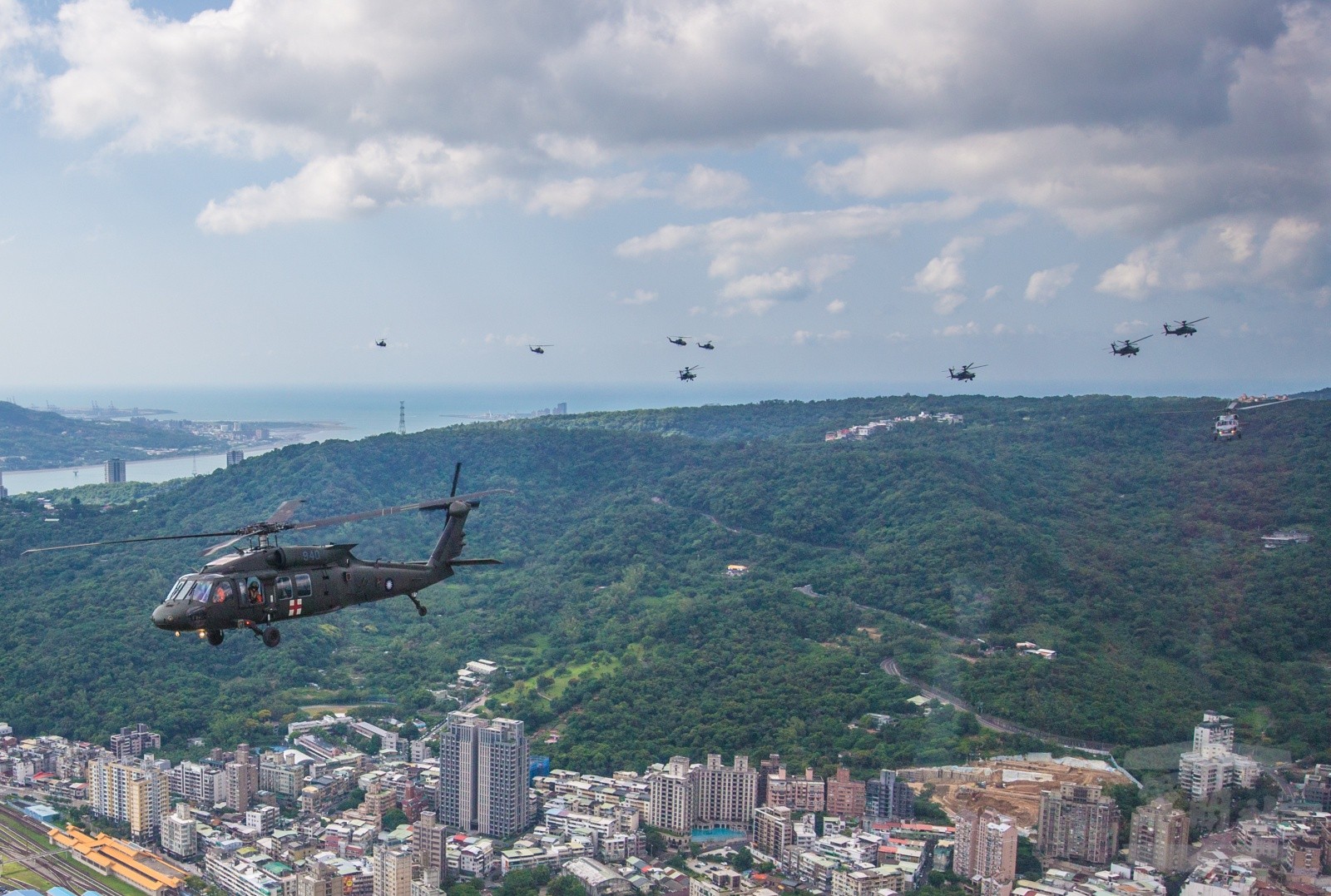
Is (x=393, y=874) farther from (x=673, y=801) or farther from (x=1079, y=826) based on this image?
(x=1079, y=826)

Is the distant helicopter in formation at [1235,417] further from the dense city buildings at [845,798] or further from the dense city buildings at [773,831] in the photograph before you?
the dense city buildings at [773,831]

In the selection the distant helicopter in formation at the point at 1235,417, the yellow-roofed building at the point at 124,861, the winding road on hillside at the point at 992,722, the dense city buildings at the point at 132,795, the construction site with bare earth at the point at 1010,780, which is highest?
the distant helicopter in formation at the point at 1235,417

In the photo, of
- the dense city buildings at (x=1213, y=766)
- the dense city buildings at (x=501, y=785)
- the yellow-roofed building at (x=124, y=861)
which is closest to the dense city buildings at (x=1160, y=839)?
the dense city buildings at (x=1213, y=766)

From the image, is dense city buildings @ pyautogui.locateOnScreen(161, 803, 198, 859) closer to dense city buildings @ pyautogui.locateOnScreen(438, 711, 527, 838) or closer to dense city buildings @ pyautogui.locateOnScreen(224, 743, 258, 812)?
dense city buildings @ pyautogui.locateOnScreen(224, 743, 258, 812)

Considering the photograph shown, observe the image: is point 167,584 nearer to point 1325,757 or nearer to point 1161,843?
point 1161,843

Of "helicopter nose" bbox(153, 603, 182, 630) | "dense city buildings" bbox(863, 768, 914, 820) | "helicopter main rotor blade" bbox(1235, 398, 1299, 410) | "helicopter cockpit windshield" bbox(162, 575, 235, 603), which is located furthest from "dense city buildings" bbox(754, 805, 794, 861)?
"helicopter main rotor blade" bbox(1235, 398, 1299, 410)

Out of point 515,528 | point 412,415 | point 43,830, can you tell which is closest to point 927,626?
point 515,528

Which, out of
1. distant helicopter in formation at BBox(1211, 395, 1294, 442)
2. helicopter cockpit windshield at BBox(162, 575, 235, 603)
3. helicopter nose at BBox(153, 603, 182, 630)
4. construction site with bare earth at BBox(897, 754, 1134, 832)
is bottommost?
construction site with bare earth at BBox(897, 754, 1134, 832)

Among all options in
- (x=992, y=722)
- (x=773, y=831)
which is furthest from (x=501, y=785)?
(x=992, y=722)
